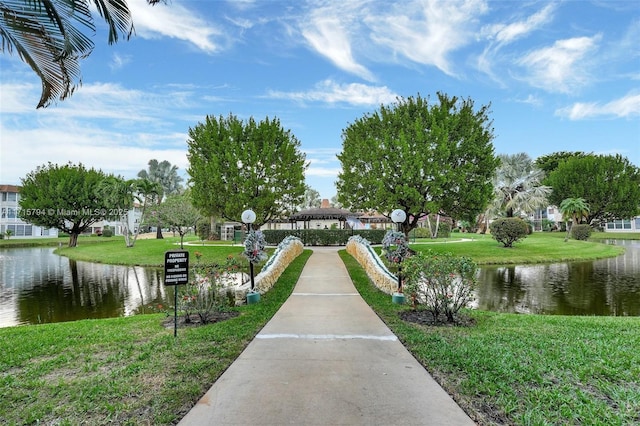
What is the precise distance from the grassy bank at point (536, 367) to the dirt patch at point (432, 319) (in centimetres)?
24

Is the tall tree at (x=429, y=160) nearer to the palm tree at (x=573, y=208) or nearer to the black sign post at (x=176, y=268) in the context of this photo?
the black sign post at (x=176, y=268)

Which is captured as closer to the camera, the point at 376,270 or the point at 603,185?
the point at 376,270

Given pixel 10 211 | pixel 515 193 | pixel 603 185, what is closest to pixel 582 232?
pixel 515 193

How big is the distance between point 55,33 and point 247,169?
56.7 feet

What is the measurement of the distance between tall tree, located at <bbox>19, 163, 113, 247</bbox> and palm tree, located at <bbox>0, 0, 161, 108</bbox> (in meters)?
31.5

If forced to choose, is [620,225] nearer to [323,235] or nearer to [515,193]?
[515,193]

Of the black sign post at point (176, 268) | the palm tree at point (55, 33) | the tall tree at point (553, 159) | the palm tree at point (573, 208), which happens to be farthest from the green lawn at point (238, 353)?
the tall tree at point (553, 159)

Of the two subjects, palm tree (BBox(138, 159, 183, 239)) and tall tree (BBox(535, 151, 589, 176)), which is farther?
palm tree (BBox(138, 159, 183, 239))

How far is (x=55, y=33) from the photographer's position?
4.70 meters

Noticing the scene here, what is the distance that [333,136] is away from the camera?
86.1 feet

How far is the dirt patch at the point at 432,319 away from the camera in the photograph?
6.54 metres

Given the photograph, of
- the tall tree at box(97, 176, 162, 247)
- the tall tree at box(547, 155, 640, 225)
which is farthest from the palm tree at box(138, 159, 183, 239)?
the tall tree at box(547, 155, 640, 225)

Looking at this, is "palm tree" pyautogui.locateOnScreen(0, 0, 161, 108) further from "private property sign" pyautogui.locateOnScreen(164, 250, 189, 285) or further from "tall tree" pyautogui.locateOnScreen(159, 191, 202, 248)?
"tall tree" pyautogui.locateOnScreen(159, 191, 202, 248)

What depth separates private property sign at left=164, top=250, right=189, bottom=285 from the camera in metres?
5.95
